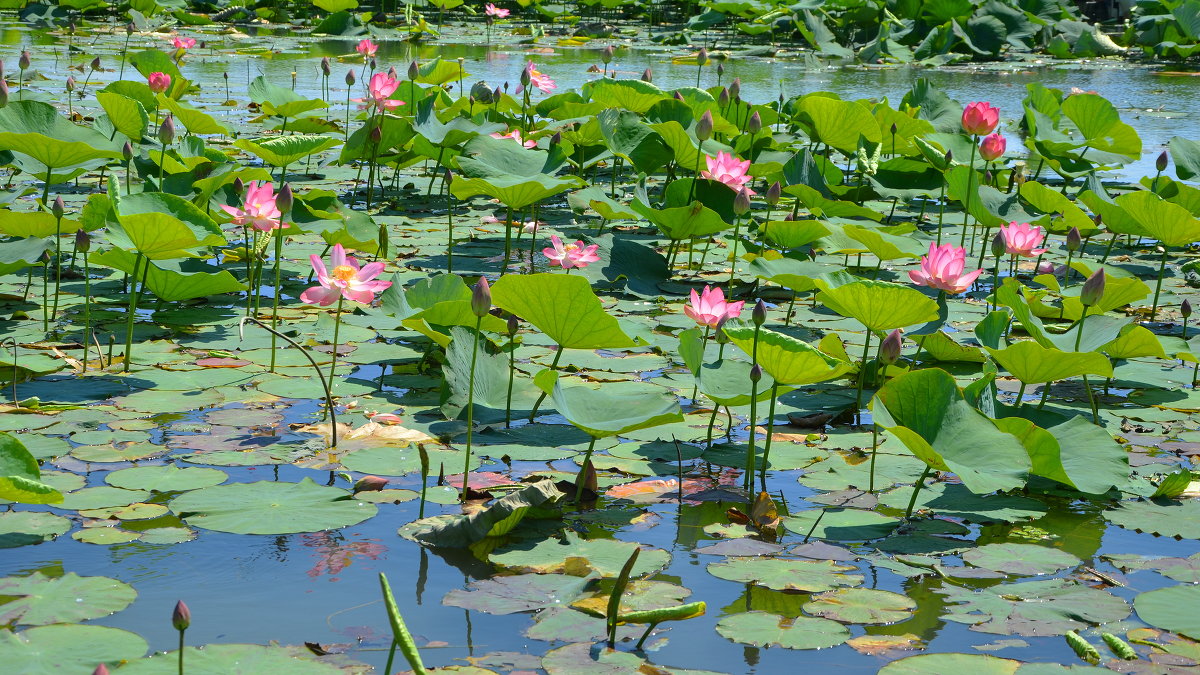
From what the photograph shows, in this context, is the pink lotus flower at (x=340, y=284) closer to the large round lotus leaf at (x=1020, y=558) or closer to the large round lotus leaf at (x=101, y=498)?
the large round lotus leaf at (x=101, y=498)

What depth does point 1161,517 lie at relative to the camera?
7.34ft

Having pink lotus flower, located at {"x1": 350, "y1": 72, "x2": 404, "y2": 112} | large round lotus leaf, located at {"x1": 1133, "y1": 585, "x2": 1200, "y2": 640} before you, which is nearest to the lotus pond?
large round lotus leaf, located at {"x1": 1133, "y1": 585, "x2": 1200, "y2": 640}

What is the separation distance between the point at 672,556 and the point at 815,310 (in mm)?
1912

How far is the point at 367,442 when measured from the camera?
8.15 ft

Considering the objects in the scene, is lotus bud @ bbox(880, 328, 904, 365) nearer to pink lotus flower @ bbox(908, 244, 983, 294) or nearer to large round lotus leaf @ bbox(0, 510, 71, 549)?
pink lotus flower @ bbox(908, 244, 983, 294)

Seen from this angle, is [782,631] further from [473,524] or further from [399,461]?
[399,461]

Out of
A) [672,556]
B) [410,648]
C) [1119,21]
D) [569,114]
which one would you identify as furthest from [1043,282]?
[1119,21]

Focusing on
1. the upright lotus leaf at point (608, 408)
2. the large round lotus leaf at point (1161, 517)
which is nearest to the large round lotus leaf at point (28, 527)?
the upright lotus leaf at point (608, 408)

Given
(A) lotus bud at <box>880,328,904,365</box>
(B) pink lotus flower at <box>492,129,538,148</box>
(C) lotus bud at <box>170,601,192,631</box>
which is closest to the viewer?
(C) lotus bud at <box>170,601,192,631</box>

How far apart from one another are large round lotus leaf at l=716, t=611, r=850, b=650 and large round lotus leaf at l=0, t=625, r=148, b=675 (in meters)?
0.86

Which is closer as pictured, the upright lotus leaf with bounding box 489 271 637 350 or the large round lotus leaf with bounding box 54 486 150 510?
the large round lotus leaf with bounding box 54 486 150 510

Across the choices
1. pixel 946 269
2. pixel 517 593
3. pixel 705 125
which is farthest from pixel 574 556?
pixel 705 125

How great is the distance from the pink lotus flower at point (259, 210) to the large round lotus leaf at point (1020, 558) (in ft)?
6.60

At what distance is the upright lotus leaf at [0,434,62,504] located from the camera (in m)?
1.81
